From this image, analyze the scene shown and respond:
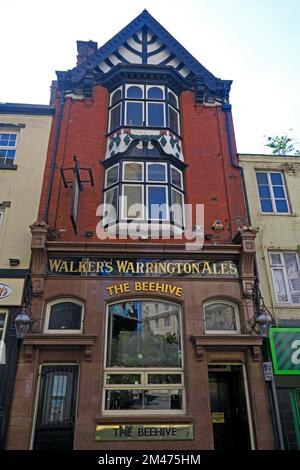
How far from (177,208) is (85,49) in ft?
31.8

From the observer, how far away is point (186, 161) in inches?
521

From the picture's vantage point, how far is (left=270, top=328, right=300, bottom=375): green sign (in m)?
9.61

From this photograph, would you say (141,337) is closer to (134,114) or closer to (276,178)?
(276,178)

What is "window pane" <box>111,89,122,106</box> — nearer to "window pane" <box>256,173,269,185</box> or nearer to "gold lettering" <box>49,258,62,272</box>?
"window pane" <box>256,173,269,185</box>

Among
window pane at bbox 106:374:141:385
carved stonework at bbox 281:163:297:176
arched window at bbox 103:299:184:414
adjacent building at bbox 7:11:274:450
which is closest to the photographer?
adjacent building at bbox 7:11:274:450

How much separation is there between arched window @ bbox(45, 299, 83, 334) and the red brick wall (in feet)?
7.30

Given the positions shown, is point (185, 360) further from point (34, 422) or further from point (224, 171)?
point (224, 171)

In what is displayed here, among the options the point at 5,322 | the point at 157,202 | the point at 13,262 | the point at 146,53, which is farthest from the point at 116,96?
the point at 5,322

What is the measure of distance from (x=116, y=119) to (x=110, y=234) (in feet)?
17.3

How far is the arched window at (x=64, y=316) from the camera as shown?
988cm

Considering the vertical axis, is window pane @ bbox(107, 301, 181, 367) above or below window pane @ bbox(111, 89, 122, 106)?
below

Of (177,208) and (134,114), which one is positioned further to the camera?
(134,114)

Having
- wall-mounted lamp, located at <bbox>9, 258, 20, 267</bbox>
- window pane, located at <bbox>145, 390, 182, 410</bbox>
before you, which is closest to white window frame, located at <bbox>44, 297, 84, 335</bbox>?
wall-mounted lamp, located at <bbox>9, 258, 20, 267</bbox>

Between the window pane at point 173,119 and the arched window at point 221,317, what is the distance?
23.8 feet
